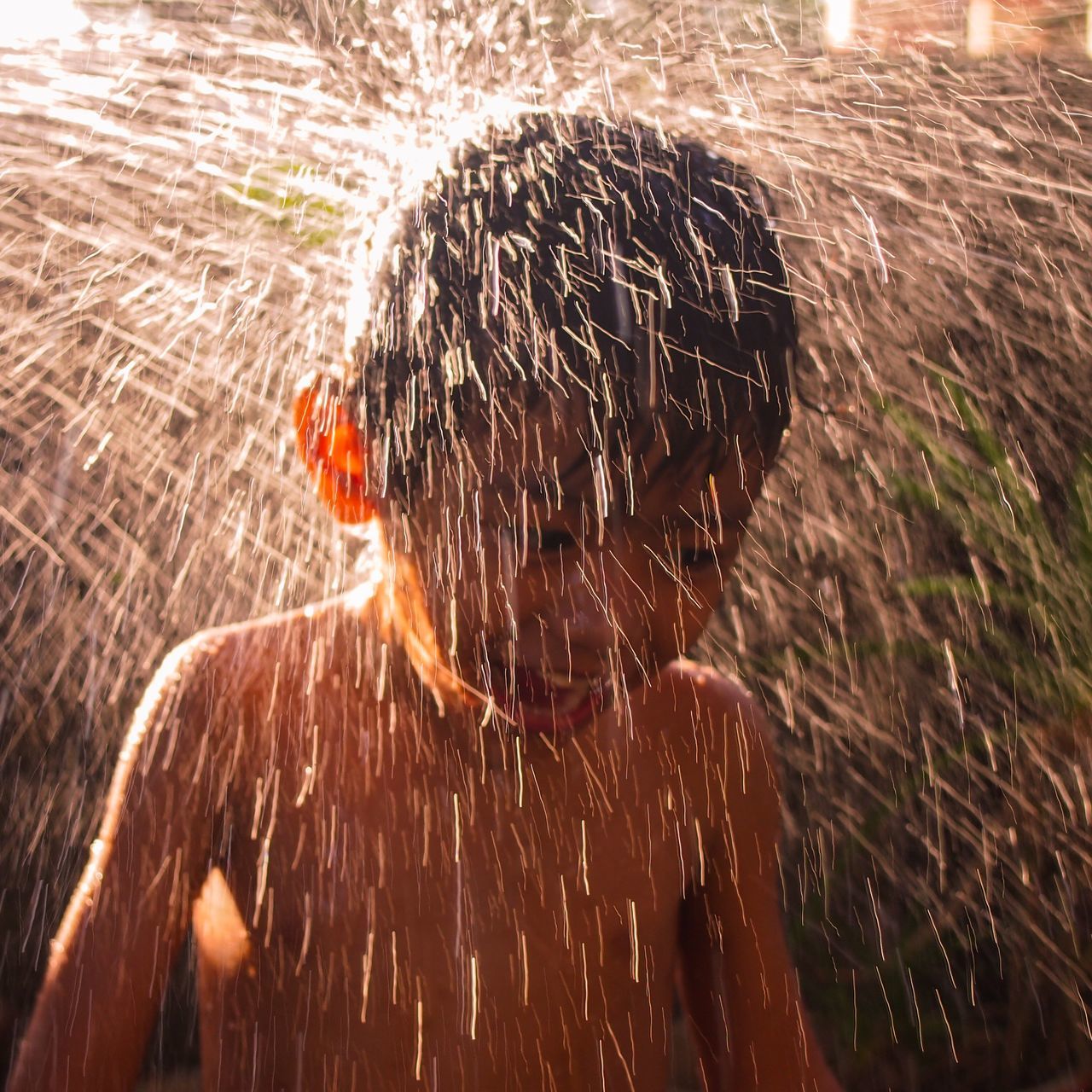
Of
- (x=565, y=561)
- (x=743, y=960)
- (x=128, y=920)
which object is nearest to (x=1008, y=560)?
(x=743, y=960)

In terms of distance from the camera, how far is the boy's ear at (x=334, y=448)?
1.09 meters

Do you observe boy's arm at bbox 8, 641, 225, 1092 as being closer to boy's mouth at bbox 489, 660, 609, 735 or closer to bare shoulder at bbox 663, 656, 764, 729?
boy's mouth at bbox 489, 660, 609, 735

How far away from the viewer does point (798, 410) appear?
5.93ft

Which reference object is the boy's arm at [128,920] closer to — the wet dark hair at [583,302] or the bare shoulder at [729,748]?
the wet dark hair at [583,302]

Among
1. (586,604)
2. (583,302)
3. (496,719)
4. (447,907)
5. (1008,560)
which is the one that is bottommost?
(1008,560)

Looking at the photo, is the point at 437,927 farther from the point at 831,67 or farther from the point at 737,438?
the point at 831,67

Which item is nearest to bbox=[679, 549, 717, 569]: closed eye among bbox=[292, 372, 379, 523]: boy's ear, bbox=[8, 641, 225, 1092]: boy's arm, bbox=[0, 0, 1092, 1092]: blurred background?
bbox=[292, 372, 379, 523]: boy's ear

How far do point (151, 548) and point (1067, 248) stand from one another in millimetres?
1918

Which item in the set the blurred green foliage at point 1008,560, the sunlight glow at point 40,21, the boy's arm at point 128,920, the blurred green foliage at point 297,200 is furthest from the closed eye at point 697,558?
the sunlight glow at point 40,21

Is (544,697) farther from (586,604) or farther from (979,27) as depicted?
(979,27)

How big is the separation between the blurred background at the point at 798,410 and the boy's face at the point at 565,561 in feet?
2.10

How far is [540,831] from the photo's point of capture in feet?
3.89

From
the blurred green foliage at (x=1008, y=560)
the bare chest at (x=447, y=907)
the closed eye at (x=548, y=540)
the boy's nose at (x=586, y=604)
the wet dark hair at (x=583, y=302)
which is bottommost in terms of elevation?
the blurred green foliage at (x=1008, y=560)

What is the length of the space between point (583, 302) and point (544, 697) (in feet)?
1.08
